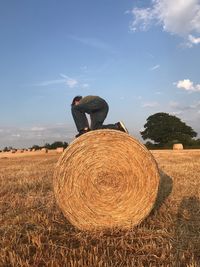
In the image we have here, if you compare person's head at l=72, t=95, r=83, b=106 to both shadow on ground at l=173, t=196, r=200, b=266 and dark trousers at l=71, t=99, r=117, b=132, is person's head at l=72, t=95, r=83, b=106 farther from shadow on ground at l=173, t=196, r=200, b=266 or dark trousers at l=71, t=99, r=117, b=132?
shadow on ground at l=173, t=196, r=200, b=266

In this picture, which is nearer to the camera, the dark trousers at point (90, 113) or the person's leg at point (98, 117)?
the dark trousers at point (90, 113)

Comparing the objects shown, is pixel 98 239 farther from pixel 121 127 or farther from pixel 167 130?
pixel 167 130

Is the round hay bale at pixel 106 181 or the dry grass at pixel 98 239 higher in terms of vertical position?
the round hay bale at pixel 106 181

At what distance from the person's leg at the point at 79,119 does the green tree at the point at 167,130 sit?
45.8 meters

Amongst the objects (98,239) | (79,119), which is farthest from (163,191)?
(98,239)

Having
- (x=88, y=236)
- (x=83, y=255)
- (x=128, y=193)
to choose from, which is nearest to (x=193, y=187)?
(x=128, y=193)

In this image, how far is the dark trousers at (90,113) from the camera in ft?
22.9

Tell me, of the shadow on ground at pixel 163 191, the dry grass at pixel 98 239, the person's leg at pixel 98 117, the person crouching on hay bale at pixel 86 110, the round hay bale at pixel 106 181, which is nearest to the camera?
the dry grass at pixel 98 239

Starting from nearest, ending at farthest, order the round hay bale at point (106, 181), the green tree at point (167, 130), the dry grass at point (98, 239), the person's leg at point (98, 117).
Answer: the dry grass at point (98, 239) → the round hay bale at point (106, 181) → the person's leg at point (98, 117) → the green tree at point (167, 130)

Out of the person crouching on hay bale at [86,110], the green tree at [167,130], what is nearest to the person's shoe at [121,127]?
the person crouching on hay bale at [86,110]

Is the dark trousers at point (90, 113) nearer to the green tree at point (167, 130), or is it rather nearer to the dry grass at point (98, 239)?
the dry grass at point (98, 239)

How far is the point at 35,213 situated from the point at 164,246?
219 centimetres

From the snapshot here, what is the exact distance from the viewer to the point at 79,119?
23.0 feet

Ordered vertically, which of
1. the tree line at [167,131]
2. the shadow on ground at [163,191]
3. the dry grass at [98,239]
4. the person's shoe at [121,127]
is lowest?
the dry grass at [98,239]
